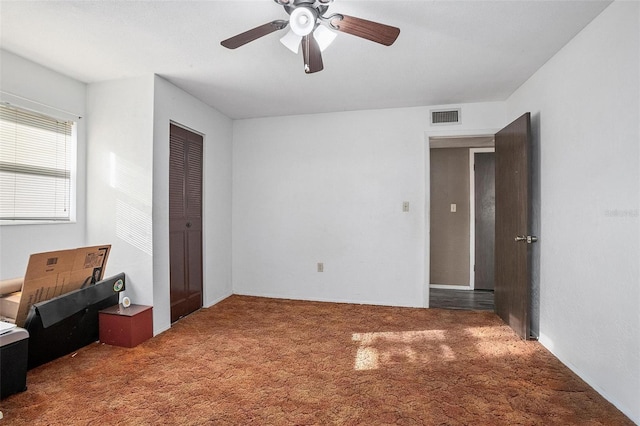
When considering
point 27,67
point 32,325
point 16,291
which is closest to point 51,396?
point 32,325

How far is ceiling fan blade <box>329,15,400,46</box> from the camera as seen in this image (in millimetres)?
1644

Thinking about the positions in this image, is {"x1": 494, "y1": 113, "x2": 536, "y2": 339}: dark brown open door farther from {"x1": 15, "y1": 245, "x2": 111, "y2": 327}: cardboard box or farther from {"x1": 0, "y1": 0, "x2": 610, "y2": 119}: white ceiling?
{"x1": 15, "y1": 245, "x2": 111, "y2": 327}: cardboard box

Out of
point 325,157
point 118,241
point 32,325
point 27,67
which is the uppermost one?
point 27,67

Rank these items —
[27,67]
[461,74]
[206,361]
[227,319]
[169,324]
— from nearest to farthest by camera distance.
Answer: [206,361]
[27,67]
[461,74]
[169,324]
[227,319]

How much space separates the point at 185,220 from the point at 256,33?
7.75 feet

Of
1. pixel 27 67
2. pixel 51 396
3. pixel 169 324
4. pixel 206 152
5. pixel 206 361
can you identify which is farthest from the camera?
pixel 206 152

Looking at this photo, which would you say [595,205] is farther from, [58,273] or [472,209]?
[58,273]

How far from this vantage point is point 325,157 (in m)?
4.05

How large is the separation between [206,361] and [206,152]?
2.38 m

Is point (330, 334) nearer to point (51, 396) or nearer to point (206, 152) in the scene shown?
point (51, 396)

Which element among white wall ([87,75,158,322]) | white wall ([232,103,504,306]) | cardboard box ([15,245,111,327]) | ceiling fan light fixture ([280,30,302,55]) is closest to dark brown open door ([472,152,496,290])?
white wall ([232,103,504,306])

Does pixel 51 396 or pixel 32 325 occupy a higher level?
pixel 32 325

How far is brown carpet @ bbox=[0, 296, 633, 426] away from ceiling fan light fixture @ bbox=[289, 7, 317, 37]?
2.14 m

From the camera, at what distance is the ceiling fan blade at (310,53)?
1.83 m
